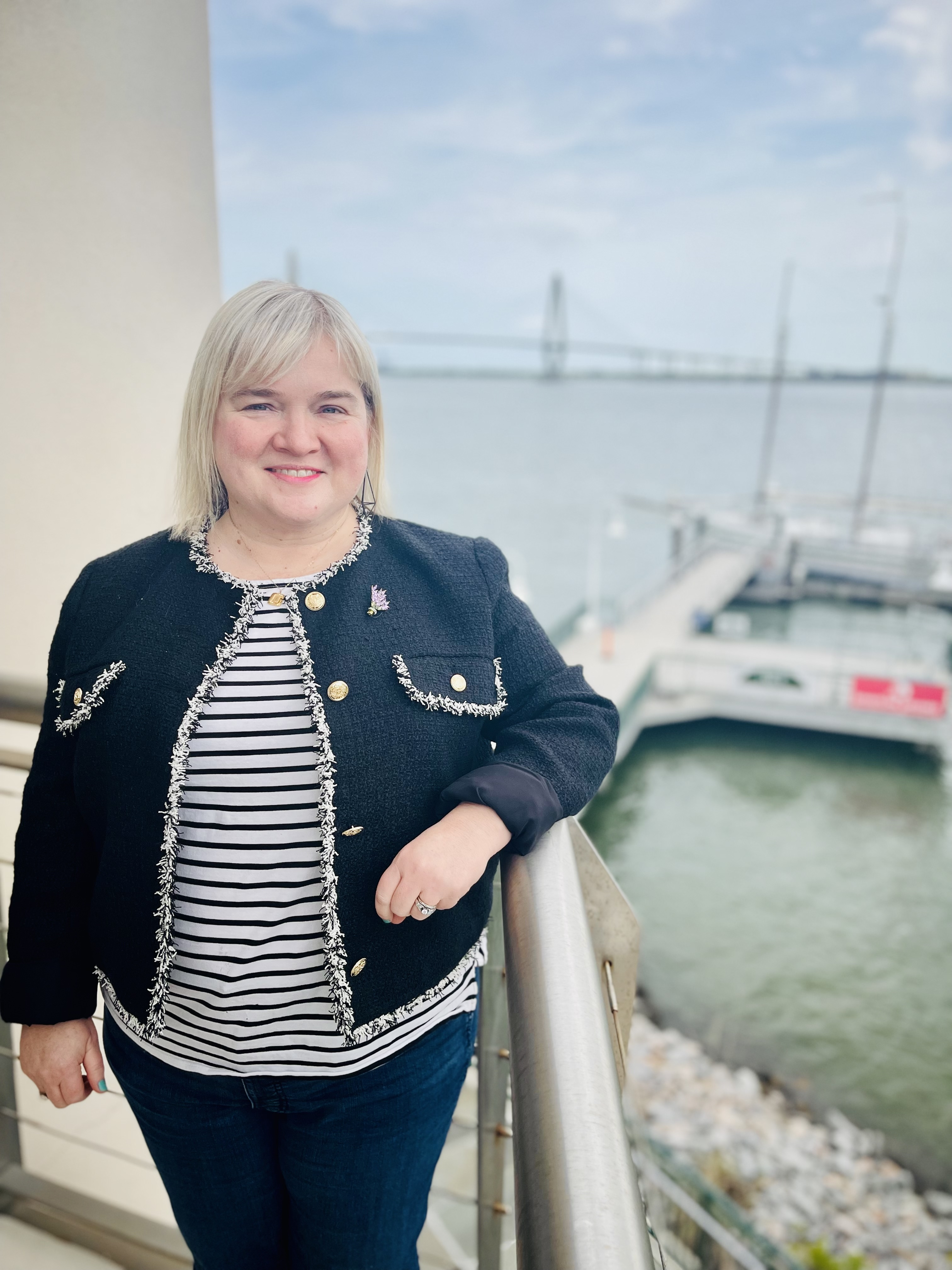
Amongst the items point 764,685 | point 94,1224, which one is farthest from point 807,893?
point 94,1224

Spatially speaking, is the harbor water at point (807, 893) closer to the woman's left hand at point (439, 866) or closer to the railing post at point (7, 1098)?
the woman's left hand at point (439, 866)

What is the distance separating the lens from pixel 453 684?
3.35 ft

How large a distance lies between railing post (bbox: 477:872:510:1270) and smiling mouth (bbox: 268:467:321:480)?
1.84 ft

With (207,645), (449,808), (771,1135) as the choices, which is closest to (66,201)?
(207,645)

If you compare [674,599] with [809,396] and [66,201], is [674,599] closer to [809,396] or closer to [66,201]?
[66,201]

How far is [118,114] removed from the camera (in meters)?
1.84

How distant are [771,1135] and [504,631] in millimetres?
9348

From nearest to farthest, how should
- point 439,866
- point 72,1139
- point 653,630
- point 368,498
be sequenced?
point 439,866
point 368,498
point 72,1139
point 653,630

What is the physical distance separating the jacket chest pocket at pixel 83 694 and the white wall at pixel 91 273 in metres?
0.82

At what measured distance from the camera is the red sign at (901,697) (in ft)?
56.7

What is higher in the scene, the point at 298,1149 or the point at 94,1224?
the point at 298,1149

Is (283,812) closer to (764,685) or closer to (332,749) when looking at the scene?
(332,749)

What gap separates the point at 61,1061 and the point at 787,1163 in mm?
8886

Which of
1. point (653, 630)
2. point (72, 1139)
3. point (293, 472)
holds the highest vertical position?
point (293, 472)
